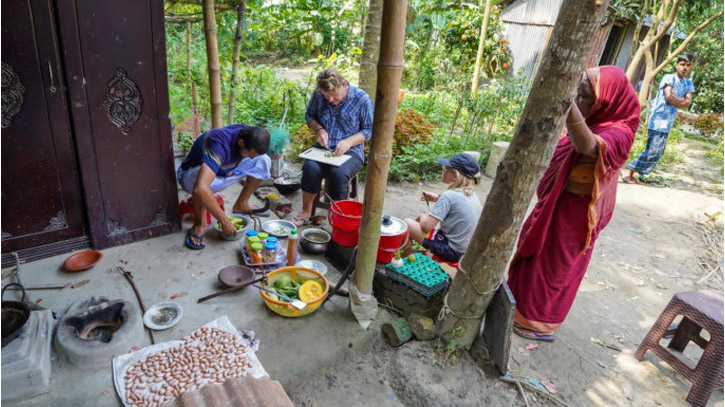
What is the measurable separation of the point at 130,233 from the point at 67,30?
151 cm

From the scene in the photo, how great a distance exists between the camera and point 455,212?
9.79 feet

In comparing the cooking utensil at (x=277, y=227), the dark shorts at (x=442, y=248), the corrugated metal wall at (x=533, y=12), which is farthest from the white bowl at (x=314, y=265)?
the corrugated metal wall at (x=533, y=12)

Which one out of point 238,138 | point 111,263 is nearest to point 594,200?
point 238,138

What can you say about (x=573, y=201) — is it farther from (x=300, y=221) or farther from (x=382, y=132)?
(x=300, y=221)

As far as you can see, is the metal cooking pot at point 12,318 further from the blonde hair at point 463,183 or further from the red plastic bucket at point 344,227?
the blonde hair at point 463,183

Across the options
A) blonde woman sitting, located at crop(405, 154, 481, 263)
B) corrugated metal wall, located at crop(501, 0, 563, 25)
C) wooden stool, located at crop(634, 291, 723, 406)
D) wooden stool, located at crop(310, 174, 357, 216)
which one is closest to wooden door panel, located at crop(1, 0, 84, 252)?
wooden stool, located at crop(310, 174, 357, 216)

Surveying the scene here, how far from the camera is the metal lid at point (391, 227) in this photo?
287cm

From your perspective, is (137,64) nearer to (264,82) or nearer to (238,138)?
(238,138)

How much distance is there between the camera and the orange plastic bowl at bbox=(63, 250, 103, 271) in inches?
107

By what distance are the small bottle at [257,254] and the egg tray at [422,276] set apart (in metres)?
0.98

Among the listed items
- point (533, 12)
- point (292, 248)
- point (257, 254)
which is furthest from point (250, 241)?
point (533, 12)

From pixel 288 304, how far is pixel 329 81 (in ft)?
7.01

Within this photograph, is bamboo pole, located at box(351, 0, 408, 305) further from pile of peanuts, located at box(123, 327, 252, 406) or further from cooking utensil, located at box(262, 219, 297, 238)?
cooking utensil, located at box(262, 219, 297, 238)

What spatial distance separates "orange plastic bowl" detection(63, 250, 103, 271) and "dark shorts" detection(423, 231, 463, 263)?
2563 mm
